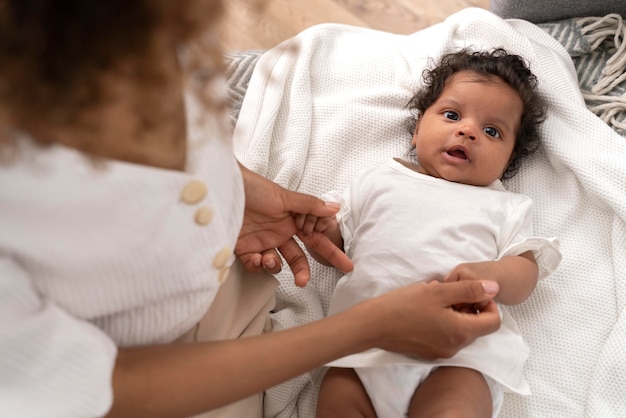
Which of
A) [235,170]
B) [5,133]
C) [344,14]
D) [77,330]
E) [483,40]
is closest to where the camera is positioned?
[5,133]

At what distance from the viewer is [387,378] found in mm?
948

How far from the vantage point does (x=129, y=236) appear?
0.63m

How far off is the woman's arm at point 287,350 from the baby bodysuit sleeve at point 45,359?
0.04 metres

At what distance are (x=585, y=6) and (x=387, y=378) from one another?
97cm

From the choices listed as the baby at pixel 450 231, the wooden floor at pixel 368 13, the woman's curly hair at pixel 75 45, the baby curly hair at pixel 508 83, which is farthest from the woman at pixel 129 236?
the wooden floor at pixel 368 13

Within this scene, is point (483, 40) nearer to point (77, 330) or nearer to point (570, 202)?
point (570, 202)

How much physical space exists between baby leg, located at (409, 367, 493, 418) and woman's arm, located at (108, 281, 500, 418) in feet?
0.23

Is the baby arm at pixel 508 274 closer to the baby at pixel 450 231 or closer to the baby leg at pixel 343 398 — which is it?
the baby at pixel 450 231

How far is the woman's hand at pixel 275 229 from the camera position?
950 millimetres

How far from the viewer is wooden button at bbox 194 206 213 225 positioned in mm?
667

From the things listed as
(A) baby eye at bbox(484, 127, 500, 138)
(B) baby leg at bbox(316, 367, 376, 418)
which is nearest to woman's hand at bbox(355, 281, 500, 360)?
(B) baby leg at bbox(316, 367, 376, 418)

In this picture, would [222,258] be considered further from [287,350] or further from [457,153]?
[457,153]

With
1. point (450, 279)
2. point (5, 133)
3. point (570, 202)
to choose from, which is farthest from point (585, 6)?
point (5, 133)

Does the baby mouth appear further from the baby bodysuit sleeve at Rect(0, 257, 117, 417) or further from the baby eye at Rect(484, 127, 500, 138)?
the baby bodysuit sleeve at Rect(0, 257, 117, 417)
